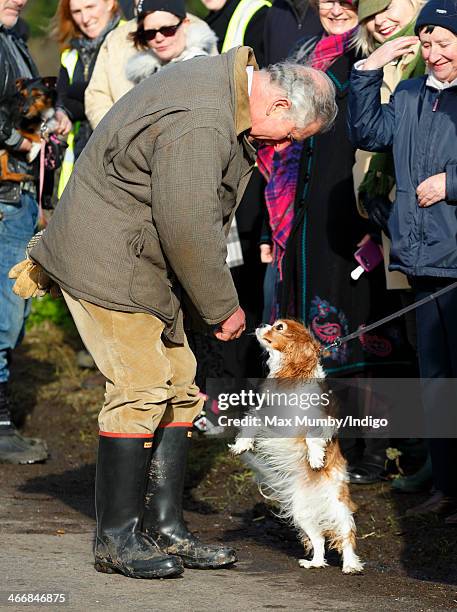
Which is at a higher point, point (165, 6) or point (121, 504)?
point (165, 6)

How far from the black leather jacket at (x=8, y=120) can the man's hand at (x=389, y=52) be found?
2310 mm

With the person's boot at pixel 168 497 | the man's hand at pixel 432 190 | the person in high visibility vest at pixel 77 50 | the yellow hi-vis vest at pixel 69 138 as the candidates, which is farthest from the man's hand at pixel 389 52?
the person in high visibility vest at pixel 77 50

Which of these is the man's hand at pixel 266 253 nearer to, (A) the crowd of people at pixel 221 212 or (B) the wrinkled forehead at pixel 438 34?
(A) the crowd of people at pixel 221 212

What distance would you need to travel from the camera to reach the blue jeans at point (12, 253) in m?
7.07

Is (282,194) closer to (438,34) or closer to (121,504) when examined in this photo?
(438,34)

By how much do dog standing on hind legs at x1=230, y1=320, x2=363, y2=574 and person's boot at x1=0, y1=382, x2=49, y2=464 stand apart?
2.23m

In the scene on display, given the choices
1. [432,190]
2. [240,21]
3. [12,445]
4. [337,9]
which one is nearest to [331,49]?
[337,9]

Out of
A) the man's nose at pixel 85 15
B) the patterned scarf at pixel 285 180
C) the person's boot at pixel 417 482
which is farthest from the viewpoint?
the man's nose at pixel 85 15

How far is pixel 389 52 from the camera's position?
5609 mm

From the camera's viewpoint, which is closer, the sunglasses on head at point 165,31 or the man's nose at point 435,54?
the man's nose at point 435,54

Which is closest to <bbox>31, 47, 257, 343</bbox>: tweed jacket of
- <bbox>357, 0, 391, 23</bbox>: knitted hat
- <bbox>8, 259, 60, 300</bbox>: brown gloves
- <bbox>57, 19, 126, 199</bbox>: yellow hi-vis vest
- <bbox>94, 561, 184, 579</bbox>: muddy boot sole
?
<bbox>8, 259, 60, 300</bbox>: brown gloves

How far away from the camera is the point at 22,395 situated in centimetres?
866

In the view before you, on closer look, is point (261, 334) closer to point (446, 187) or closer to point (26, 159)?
point (446, 187)

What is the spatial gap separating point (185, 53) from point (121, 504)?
3.24m
